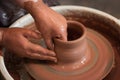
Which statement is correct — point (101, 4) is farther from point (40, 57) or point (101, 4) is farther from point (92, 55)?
point (40, 57)

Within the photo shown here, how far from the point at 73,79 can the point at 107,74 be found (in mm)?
188

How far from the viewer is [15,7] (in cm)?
171

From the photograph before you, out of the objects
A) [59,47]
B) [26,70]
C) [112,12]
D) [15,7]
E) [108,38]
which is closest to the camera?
[59,47]

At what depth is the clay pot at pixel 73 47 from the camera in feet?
4.04

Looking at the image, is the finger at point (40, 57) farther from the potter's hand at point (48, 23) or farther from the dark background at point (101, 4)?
the dark background at point (101, 4)

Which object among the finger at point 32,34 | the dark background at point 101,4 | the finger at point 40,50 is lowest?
the dark background at point 101,4

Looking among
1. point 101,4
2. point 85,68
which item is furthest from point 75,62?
point 101,4

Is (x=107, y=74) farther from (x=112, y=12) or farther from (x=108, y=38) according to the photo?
(x=112, y=12)

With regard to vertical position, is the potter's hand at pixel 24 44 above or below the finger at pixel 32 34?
below

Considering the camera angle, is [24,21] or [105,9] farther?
[105,9]

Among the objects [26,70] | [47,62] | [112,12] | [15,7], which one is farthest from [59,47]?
[112,12]

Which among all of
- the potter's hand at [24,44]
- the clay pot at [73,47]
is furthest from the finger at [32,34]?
the clay pot at [73,47]

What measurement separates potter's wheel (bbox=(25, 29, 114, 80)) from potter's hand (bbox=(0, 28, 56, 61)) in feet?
0.18

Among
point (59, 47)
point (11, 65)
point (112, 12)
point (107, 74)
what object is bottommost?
point (112, 12)
